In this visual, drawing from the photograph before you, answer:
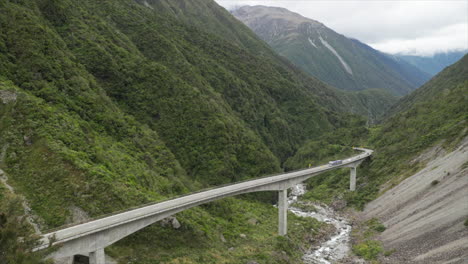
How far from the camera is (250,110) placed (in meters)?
116

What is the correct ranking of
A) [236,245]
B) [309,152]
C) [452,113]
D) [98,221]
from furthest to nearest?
[309,152] < [452,113] < [236,245] < [98,221]

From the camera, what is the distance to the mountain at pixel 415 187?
3819 centimetres

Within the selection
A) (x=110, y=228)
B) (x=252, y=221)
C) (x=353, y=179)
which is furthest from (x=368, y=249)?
(x=110, y=228)

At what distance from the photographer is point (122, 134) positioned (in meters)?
57.1

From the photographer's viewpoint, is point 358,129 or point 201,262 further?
point 358,129

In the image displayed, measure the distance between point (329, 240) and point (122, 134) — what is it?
37.6 metres

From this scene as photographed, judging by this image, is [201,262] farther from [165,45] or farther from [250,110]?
[250,110]

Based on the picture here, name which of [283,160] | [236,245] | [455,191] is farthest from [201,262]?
[283,160]

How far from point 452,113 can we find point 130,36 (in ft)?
276

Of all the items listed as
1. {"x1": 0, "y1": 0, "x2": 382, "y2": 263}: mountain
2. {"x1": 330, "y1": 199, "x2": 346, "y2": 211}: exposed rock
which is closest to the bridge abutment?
{"x1": 330, "y1": 199, "x2": 346, "y2": 211}: exposed rock

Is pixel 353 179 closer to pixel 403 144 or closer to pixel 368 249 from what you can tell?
pixel 403 144

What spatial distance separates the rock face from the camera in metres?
35.4

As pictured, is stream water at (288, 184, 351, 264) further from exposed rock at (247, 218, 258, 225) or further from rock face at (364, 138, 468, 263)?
exposed rock at (247, 218, 258, 225)

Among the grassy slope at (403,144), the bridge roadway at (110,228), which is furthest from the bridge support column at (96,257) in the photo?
the grassy slope at (403,144)
